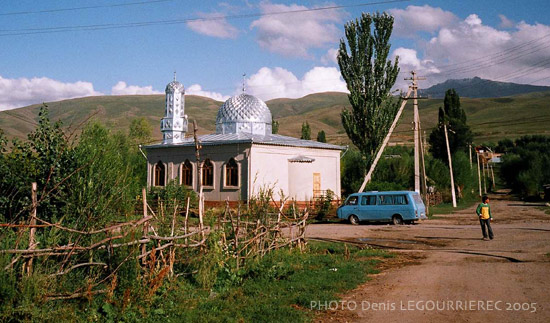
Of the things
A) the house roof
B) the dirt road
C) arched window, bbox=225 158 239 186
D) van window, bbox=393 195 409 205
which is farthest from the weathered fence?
arched window, bbox=225 158 239 186

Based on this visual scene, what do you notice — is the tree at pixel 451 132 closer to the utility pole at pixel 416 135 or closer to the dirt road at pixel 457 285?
the utility pole at pixel 416 135

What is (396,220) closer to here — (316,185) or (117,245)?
(316,185)

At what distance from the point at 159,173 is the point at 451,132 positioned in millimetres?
30201

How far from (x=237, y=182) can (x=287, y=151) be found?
11.7ft

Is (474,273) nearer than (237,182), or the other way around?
(474,273)

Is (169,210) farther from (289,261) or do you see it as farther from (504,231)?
(504,231)

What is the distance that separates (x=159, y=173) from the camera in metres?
30.9

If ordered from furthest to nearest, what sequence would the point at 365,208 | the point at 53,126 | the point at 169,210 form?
the point at 365,208 < the point at 169,210 < the point at 53,126

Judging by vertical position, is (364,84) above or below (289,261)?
above

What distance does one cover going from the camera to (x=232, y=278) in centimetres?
896

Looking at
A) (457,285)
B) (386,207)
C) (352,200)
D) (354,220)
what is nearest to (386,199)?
(386,207)

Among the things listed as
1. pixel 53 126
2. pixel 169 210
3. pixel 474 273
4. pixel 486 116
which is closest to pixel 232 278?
pixel 169 210

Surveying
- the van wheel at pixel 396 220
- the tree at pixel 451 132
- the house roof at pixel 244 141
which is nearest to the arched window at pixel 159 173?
the house roof at pixel 244 141

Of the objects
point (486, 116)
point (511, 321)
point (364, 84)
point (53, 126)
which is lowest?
point (511, 321)
